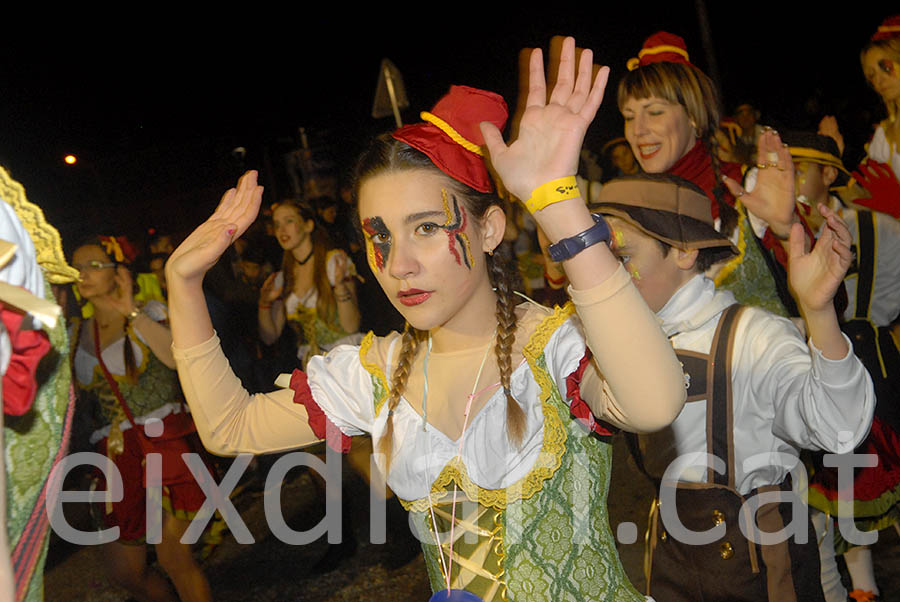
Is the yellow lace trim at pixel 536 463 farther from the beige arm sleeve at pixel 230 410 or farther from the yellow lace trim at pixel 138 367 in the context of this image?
the yellow lace trim at pixel 138 367

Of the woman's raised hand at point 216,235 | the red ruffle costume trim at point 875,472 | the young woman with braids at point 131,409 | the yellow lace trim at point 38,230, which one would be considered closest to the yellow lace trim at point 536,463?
the woman's raised hand at point 216,235

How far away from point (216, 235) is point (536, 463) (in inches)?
34.8

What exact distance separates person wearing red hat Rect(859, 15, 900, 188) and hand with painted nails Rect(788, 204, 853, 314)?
204 cm

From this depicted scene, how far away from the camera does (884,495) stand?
9.09 ft

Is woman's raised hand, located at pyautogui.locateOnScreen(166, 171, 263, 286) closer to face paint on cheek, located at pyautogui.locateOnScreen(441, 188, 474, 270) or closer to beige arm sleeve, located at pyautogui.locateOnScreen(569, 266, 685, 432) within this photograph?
face paint on cheek, located at pyautogui.locateOnScreen(441, 188, 474, 270)

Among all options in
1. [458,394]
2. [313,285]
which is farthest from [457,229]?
[313,285]

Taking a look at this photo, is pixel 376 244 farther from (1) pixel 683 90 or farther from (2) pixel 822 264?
(1) pixel 683 90

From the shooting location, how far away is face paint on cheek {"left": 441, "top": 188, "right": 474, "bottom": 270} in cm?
175

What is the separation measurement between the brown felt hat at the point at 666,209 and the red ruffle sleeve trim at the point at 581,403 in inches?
29.7

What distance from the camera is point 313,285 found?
5.04 m

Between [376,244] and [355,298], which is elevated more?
[376,244]

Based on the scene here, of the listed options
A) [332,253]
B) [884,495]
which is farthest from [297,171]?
[884,495]

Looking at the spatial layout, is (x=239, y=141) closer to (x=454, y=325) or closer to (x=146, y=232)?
(x=146, y=232)

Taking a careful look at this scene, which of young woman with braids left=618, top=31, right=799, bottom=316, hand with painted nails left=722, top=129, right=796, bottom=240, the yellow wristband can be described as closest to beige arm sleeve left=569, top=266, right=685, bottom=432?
the yellow wristband
